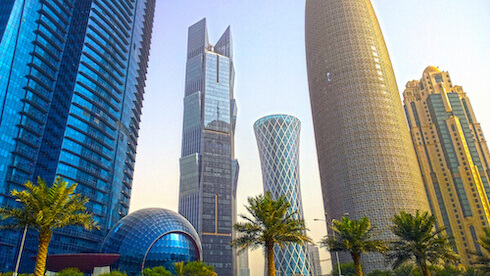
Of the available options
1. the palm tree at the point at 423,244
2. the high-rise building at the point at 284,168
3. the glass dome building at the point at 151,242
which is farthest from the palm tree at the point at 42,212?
the high-rise building at the point at 284,168

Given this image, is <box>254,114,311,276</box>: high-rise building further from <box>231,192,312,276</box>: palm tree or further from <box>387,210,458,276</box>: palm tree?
<box>231,192,312,276</box>: palm tree

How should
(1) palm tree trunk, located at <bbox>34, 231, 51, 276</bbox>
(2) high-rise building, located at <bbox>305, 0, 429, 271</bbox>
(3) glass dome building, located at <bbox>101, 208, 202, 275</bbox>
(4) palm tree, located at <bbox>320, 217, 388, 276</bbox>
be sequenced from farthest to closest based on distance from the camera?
(2) high-rise building, located at <bbox>305, 0, 429, 271</bbox> → (3) glass dome building, located at <bbox>101, 208, 202, 275</bbox> → (4) palm tree, located at <bbox>320, 217, 388, 276</bbox> → (1) palm tree trunk, located at <bbox>34, 231, 51, 276</bbox>

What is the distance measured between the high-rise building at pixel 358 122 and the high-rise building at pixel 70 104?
231ft

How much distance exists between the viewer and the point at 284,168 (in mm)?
179125

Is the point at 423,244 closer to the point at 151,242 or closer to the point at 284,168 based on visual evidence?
the point at 151,242

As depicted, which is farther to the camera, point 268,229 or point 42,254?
point 268,229

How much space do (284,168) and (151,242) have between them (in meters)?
119

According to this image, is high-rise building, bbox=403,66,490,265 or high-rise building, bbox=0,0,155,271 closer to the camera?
high-rise building, bbox=0,0,155,271

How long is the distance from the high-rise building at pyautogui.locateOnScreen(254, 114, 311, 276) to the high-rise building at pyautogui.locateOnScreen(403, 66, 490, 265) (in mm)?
61452

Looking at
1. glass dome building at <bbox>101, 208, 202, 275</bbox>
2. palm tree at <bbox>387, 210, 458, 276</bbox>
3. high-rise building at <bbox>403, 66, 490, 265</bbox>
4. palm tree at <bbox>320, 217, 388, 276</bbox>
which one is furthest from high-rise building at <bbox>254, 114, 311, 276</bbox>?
palm tree at <bbox>320, 217, 388, 276</bbox>

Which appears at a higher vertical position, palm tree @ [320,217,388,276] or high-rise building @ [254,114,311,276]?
high-rise building @ [254,114,311,276]

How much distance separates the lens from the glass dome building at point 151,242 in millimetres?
63875

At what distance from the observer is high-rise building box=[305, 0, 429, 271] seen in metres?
118

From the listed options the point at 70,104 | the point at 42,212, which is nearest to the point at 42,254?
the point at 42,212
